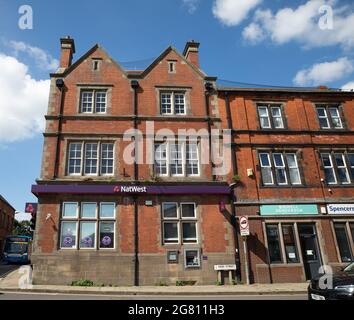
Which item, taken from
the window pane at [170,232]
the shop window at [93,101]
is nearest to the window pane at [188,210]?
the window pane at [170,232]

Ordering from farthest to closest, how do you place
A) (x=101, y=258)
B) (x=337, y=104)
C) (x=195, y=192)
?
(x=337, y=104)
(x=195, y=192)
(x=101, y=258)

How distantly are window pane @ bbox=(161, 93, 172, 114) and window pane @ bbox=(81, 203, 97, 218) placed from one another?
283 inches

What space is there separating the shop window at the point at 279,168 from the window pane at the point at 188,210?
4.76m

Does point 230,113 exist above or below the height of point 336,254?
above

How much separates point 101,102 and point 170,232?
29.6 feet

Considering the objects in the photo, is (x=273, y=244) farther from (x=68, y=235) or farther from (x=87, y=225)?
(x=68, y=235)

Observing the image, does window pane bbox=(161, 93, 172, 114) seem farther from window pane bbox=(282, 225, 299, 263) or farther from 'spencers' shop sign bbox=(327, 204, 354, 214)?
'spencers' shop sign bbox=(327, 204, 354, 214)

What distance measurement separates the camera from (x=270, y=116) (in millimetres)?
20438

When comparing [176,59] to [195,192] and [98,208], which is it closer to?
[195,192]

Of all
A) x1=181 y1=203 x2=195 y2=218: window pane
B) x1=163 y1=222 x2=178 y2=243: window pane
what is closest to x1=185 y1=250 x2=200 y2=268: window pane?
x1=163 y1=222 x2=178 y2=243: window pane

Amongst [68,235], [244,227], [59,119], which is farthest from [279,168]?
[59,119]

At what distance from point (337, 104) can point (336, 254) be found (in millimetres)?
10178
